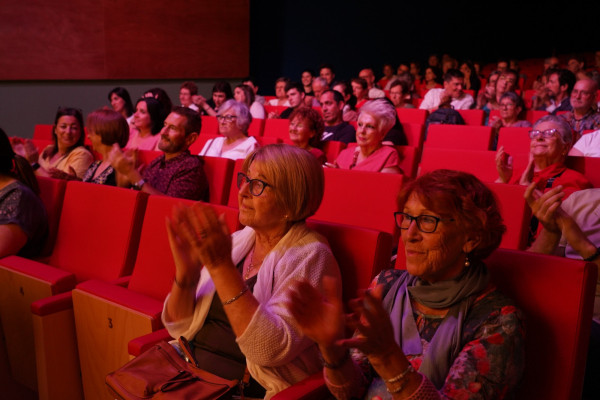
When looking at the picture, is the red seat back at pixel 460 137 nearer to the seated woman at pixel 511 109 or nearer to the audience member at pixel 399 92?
the seated woman at pixel 511 109

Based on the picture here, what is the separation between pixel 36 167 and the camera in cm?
316

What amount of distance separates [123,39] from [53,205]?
178 inches

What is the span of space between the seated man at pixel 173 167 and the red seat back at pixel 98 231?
285 mm

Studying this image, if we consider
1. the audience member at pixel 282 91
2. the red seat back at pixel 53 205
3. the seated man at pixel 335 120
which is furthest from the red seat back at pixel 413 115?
the red seat back at pixel 53 205

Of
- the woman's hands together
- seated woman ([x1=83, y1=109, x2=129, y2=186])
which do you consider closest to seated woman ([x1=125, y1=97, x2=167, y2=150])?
seated woman ([x1=83, y1=109, x2=129, y2=186])

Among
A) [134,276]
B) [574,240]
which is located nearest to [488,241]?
[574,240]

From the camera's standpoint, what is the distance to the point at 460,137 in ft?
10.7

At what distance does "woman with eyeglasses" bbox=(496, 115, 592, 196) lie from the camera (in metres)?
2.08

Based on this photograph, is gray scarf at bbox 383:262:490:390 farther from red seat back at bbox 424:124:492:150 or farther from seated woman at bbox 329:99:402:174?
red seat back at bbox 424:124:492:150

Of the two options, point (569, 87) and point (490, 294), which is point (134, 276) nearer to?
point (490, 294)

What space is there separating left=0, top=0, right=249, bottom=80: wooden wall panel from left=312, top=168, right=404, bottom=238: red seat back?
4.72 meters

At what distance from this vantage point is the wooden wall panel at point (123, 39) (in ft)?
17.5

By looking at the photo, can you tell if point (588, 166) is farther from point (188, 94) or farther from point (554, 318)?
point (188, 94)

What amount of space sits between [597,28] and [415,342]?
472 inches
